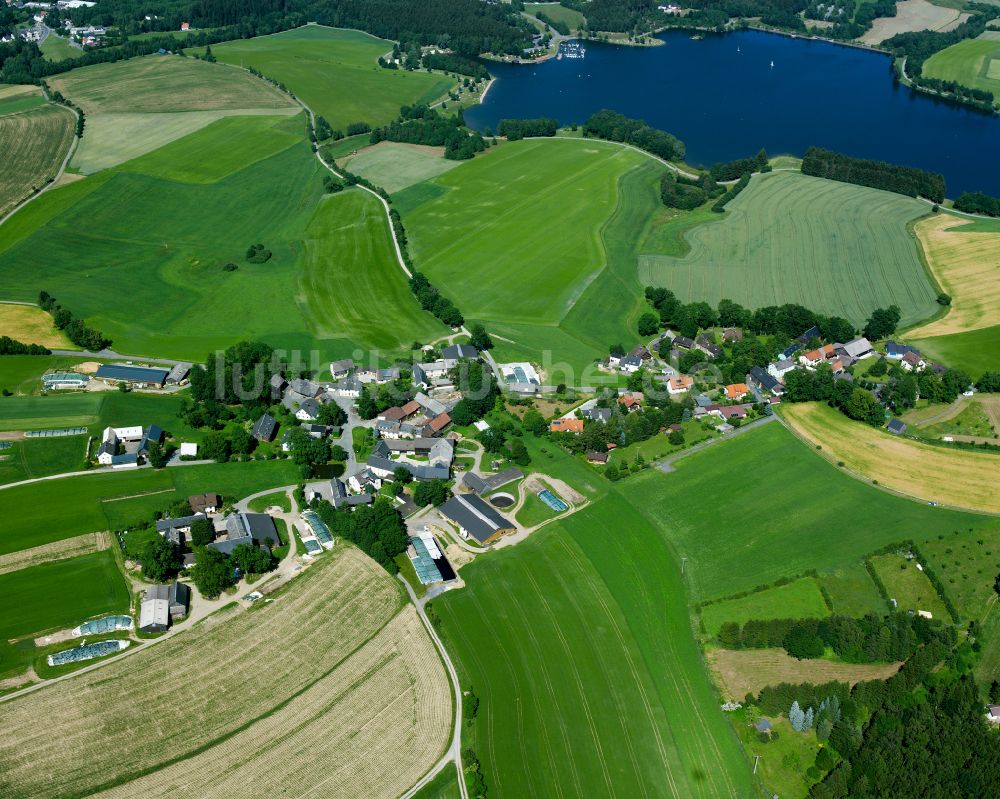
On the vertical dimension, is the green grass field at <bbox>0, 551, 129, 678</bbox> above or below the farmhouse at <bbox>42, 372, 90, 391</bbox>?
below

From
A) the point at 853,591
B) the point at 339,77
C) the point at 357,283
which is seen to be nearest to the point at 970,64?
the point at 339,77

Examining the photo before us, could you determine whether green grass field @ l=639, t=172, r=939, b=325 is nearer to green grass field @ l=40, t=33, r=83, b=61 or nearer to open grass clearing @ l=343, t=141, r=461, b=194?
open grass clearing @ l=343, t=141, r=461, b=194

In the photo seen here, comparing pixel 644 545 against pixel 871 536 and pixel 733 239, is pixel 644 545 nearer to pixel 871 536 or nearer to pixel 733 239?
pixel 871 536

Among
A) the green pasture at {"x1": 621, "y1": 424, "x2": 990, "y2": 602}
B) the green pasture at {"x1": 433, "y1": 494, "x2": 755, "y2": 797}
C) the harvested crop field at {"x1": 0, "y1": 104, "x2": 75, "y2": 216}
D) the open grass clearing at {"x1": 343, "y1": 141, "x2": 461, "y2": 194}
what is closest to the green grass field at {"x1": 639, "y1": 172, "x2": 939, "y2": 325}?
the green pasture at {"x1": 621, "y1": 424, "x2": 990, "y2": 602}

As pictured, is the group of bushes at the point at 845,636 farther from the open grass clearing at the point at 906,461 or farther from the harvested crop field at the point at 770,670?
the open grass clearing at the point at 906,461

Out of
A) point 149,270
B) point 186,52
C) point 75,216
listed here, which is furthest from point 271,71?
point 149,270
